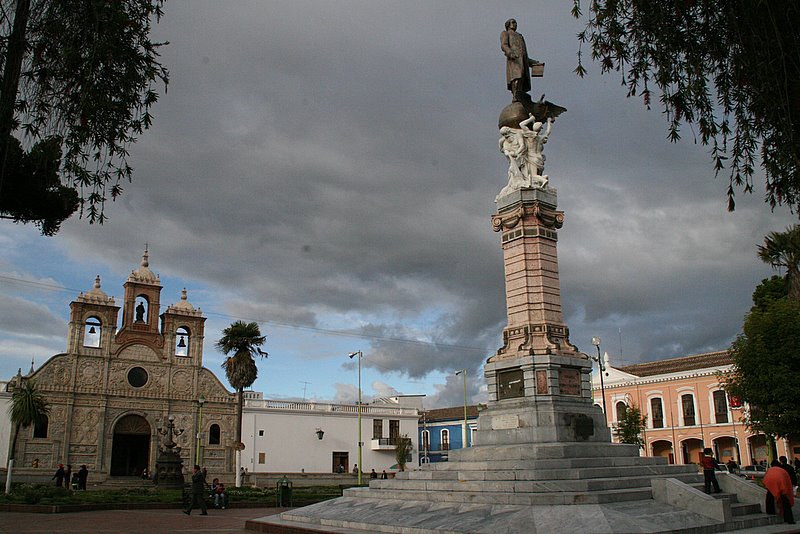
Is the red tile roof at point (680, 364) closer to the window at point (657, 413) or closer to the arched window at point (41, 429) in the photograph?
the window at point (657, 413)

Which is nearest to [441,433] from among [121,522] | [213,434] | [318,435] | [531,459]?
[318,435]

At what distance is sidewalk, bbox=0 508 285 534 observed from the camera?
607 inches

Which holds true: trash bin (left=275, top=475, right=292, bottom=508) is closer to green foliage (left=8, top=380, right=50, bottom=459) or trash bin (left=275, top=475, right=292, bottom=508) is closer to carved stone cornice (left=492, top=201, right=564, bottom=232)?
carved stone cornice (left=492, top=201, right=564, bottom=232)

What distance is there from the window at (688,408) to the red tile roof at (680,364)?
2.10 metres

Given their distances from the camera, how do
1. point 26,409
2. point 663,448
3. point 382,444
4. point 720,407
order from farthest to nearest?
point 382,444 < point 663,448 < point 720,407 < point 26,409

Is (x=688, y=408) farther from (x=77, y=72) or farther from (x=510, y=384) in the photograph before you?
(x=77, y=72)

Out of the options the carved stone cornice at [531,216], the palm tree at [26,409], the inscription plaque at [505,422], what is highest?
the carved stone cornice at [531,216]

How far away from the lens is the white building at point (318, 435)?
1886 inches

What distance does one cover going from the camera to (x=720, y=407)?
46312mm

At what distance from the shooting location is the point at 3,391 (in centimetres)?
4272

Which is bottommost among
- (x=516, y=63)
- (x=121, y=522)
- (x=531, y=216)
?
(x=121, y=522)

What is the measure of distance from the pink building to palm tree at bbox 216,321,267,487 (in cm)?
2458

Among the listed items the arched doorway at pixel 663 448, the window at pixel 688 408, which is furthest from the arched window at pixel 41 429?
the window at pixel 688 408

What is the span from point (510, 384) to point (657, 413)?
124ft
